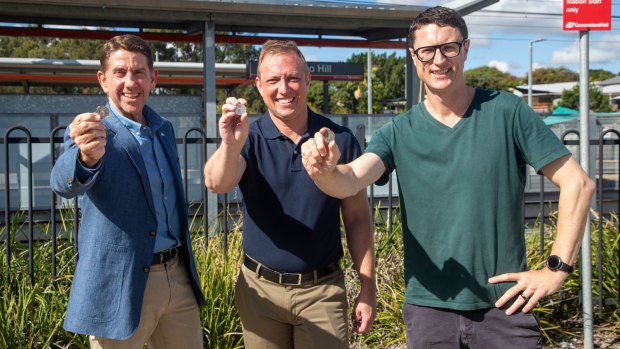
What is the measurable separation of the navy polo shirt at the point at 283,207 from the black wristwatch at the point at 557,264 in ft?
3.14

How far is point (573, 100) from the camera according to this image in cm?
5584

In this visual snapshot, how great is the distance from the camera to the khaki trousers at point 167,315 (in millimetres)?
2844

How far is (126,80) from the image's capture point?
9.21 ft

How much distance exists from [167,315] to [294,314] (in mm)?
572

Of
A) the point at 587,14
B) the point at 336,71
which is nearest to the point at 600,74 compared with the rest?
the point at 336,71

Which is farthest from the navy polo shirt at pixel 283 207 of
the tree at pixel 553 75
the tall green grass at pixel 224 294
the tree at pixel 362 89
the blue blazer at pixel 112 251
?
the tree at pixel 553 75

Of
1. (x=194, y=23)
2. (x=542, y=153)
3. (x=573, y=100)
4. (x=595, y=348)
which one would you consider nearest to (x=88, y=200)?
(x=542, y=153)

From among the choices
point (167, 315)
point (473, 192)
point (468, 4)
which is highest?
point (468, 4)

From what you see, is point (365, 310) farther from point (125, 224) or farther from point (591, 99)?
point (591, 99)

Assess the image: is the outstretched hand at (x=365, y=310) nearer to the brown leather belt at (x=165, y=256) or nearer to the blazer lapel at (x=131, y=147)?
the brown leather belt at (x=165, y=256)

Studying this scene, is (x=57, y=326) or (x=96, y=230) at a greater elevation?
(x=96, y=230)

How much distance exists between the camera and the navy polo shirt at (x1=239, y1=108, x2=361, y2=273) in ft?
9.32

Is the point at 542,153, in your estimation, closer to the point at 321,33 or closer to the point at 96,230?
the point at 96,230

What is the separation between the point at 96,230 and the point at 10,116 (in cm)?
708
